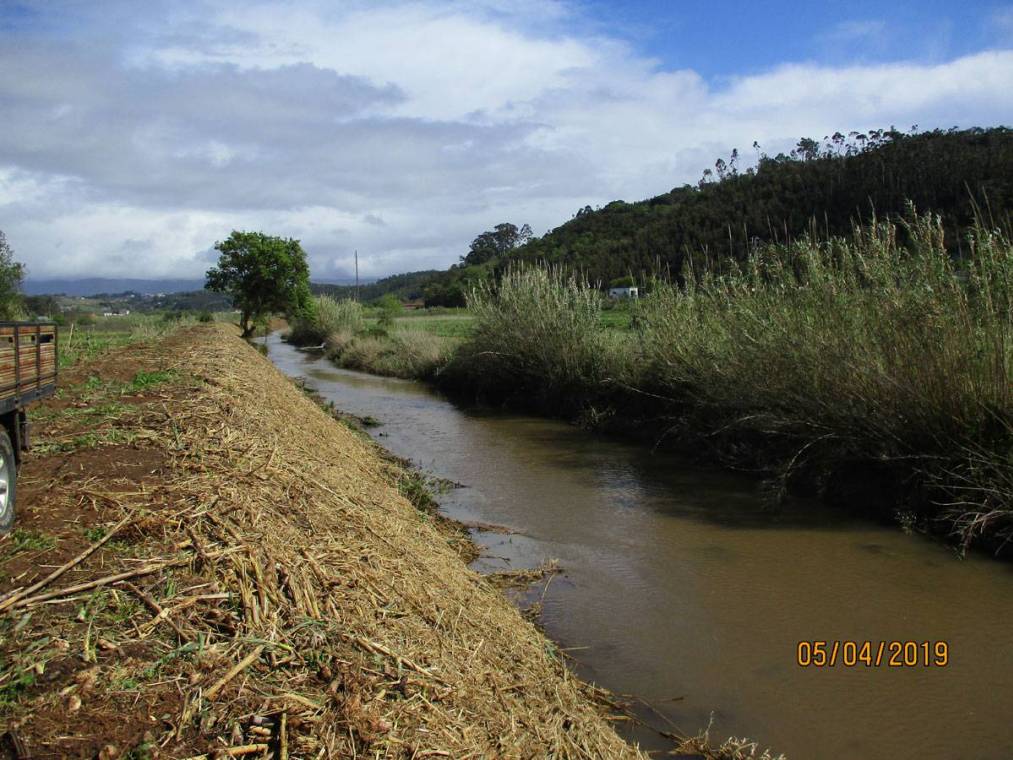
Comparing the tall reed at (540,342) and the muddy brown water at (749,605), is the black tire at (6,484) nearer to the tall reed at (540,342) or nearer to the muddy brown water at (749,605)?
the muddy brown water at (749,605)

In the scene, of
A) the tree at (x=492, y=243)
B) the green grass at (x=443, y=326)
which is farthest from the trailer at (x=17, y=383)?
the tree at (x=492, y=243)

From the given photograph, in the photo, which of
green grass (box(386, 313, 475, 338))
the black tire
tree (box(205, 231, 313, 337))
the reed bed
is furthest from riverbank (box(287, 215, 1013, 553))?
tree (box(205, 231, 313, 337))

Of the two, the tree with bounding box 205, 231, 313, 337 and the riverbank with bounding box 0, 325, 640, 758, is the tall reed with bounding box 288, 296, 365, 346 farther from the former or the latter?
the riverbank with bounding box 0, 325, 640, 758

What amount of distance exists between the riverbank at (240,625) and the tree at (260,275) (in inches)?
1233

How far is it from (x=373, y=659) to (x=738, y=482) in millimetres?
8867

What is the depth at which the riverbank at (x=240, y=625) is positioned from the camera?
256 centimetres

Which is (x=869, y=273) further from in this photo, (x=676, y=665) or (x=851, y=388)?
(x=676, y=665)

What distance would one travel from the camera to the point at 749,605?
677 centimetres

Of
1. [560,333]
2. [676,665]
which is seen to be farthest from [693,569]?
[560,333]

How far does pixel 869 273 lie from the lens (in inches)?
361

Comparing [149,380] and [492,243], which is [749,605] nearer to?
[149,380]

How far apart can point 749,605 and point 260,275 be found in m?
32.9

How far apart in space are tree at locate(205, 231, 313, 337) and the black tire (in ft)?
107

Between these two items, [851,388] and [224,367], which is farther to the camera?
[224,367]
